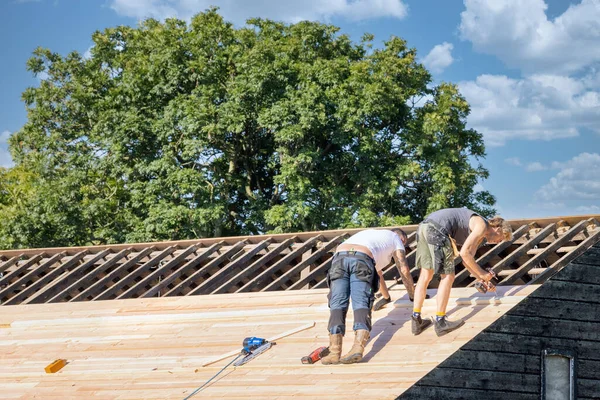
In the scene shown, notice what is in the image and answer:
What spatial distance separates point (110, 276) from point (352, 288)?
5.33 meters

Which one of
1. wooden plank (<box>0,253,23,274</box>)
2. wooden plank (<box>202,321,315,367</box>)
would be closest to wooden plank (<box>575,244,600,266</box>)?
wooden plank (<box>202,321,315,367</box>)

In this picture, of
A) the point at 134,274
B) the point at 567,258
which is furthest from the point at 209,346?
the point at 567,258

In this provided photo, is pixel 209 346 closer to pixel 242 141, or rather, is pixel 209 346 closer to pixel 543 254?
pixel 543 254

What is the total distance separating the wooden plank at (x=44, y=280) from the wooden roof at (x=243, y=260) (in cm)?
2

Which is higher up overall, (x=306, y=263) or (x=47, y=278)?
(x=306, y=263)

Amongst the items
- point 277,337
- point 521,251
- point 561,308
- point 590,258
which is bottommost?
point 277,337

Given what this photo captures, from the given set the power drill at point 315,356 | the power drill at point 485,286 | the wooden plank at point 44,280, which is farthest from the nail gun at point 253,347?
the wooden plank at point 44,280

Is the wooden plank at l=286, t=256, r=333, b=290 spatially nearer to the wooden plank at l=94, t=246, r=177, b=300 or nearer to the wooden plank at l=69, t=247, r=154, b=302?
the wooden plank at l=94, t=246, r=177, b=300

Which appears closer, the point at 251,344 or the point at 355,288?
the point at 355,288

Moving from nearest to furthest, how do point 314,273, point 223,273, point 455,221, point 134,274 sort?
point 455,221 < point 314,273 < point 223,273 < point 134,274

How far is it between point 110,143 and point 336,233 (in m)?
13.4

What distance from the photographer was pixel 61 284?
11422 millimetres

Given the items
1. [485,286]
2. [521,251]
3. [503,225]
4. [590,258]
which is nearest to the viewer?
[503,225]

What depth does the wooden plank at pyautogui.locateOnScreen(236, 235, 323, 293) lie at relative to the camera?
32.4ft
